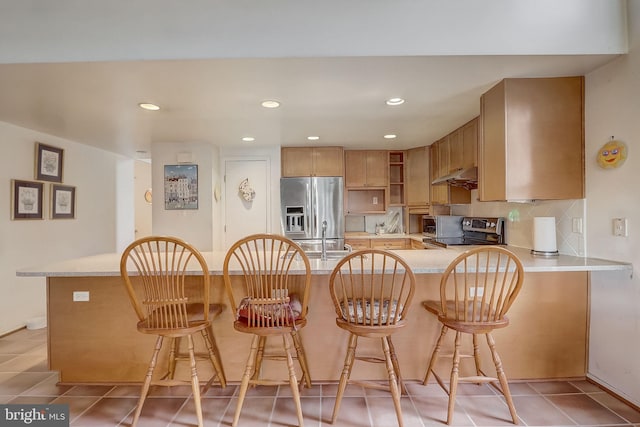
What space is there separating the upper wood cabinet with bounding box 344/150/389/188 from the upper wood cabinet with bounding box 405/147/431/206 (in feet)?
1.07

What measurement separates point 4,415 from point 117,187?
3.69m

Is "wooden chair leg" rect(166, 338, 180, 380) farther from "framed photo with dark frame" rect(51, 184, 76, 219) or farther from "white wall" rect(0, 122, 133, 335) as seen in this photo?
"framed photo with dark frame" rect(51, 184, 76, 219)

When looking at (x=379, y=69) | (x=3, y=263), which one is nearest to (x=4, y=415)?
(x=3, y=263)

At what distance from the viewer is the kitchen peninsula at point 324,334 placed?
2350mm

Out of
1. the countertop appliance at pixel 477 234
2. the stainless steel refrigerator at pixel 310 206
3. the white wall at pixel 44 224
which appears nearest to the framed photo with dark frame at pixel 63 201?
the white wall at pixel 44 224

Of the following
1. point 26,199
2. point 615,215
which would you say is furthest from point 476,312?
point 26,199

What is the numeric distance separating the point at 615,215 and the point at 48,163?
5.16m

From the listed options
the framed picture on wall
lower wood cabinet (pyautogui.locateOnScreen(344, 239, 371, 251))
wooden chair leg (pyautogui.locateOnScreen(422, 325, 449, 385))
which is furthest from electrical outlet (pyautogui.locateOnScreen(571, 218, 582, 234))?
the framed picture on wall

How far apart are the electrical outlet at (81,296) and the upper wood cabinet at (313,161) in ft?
8.98

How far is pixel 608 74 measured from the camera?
2.17m

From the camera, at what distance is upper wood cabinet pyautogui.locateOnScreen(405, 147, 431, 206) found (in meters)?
4.68

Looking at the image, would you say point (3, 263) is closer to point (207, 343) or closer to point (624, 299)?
point (207, 343)

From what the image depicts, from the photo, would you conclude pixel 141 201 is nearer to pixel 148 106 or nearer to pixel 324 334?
pixel 148 106

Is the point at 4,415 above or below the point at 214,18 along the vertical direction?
below
